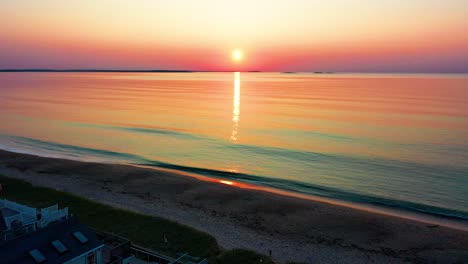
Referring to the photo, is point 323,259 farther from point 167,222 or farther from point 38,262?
point 38,262

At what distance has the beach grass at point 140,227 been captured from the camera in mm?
28747

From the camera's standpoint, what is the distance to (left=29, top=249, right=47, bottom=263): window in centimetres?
2017

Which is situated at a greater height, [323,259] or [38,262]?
[38,262]

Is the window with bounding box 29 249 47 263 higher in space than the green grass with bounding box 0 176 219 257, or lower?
higher

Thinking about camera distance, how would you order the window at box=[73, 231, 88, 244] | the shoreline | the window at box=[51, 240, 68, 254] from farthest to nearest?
1. the shoreline
2. the window at box=[73, 231, 88, 244]
3. the window at box=[51, 240, 68, 254]

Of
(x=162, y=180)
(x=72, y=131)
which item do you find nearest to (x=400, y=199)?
(x=162, y=180)

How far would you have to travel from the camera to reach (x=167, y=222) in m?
34.1

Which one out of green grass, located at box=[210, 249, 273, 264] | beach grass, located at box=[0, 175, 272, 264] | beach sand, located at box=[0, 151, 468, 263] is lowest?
beach sand, located at box=[0, 151, 468, 263]

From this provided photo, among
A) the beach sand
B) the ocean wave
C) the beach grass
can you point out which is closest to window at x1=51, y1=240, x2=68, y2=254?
the beach grass

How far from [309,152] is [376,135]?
2322 centimetres

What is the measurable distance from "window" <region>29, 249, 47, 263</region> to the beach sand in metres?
14.5

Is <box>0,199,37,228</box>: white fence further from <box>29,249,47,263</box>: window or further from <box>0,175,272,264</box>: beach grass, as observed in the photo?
<box>0,175,272,264</box>: beach grass

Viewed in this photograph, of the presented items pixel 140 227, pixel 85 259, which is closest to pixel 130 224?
→ pixel 140 227

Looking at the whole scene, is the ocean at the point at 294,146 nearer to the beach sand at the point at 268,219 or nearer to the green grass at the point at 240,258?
the beach sand at the point at 268,219
